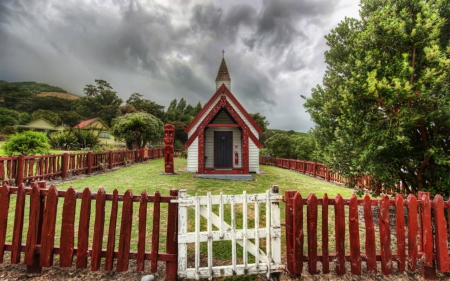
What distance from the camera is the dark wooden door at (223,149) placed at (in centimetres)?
1373

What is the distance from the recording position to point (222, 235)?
3109 mm

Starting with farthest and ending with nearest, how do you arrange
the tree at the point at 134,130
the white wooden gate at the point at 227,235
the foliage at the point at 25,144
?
1. the tree at the point at 134,130
2. the foliage at the point at 25,144
3. the white wooden gate at the point at 227,235

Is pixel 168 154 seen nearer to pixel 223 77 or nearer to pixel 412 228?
pixel 223 77

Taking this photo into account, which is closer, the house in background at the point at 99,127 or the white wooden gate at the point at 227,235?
the white wooden gate at the point at 227,235

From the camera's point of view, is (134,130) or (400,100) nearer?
(400,100)

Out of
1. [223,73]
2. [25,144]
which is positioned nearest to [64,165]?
[25,144]

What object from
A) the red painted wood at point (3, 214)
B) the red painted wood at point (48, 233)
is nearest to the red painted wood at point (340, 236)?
the red painted wood at point (48, 233)

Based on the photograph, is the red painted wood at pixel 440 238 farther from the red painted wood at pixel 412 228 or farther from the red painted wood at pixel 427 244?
the red painted wood at pixel 412 228

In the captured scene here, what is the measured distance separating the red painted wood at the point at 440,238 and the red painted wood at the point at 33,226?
6.20 m

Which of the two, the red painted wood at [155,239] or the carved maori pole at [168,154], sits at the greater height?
the carved maori pole at [168,154]

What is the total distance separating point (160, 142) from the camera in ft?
132

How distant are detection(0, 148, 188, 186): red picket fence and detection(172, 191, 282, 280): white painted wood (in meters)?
8.40

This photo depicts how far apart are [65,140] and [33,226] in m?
23.6

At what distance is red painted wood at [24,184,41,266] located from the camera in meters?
3.14
